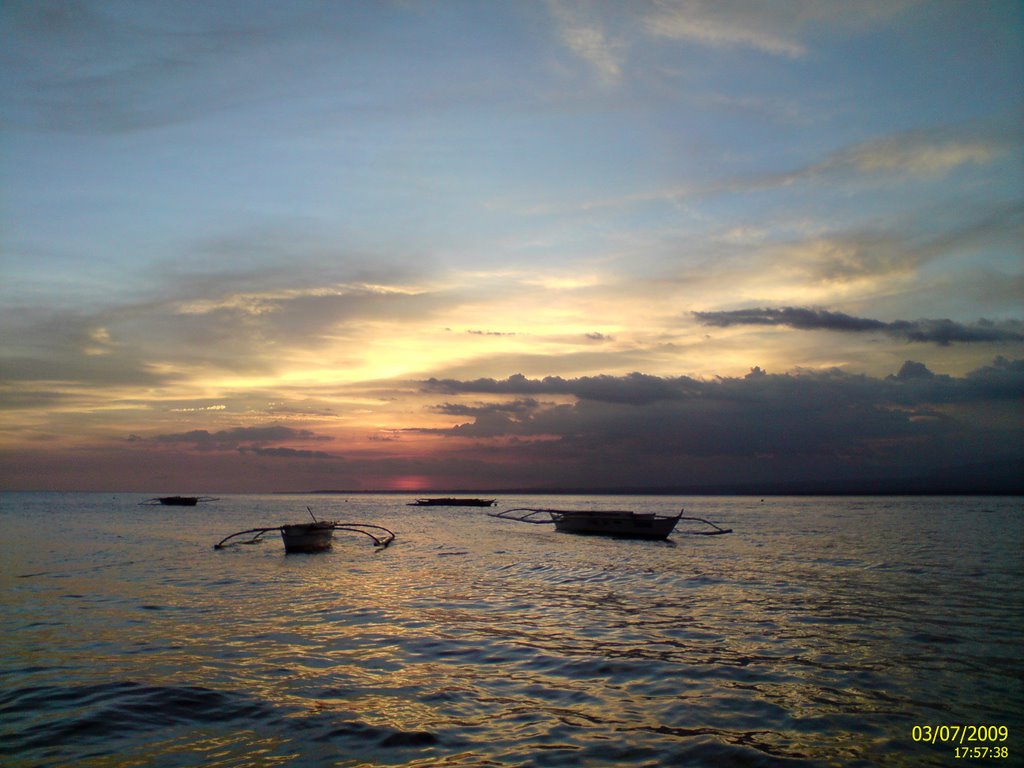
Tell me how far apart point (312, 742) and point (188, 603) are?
55.8 feet

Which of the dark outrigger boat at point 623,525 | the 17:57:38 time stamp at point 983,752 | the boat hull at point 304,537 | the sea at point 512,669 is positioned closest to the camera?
the 17:57:38 time stamp at point 983,752

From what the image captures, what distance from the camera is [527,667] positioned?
15.6 metres

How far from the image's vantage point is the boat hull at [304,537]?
1790 inches

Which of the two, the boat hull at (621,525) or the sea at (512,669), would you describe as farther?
the boat hull at (621,525)

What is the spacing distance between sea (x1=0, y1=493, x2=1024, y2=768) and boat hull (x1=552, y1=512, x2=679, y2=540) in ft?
A: 74.1

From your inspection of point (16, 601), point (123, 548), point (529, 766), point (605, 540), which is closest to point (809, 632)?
point (529, 766)

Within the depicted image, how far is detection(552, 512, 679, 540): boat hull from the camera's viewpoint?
57188 mm

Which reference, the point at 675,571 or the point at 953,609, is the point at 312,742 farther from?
the point at 675,571
